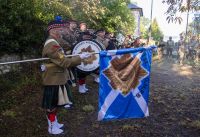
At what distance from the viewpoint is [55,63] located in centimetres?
577

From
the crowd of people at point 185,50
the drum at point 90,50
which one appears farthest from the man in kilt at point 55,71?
the crowd of people at point 185,50

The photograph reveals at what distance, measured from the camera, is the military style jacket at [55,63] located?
18.7ft

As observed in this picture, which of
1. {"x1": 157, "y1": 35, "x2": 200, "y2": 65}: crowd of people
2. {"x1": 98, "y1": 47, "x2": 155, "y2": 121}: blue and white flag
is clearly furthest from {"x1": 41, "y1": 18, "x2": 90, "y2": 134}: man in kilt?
{"x1": 157, "y1": 35, "x2": 200, "y2": 65}: crowd of people

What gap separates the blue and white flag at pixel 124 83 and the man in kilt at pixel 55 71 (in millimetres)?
505

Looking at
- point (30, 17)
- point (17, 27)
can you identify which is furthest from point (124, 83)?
point (30, 17)

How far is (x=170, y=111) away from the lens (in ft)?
25.4

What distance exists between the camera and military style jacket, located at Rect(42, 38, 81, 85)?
18.7ft

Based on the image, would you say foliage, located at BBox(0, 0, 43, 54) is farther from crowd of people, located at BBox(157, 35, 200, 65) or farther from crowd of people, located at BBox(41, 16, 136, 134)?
crowd of people, located at BBox(157, 35, 200, 65)

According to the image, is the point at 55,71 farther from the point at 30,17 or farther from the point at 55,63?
the point at 30,17

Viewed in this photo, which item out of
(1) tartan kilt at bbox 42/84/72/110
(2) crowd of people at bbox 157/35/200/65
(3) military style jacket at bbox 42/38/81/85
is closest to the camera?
(3) military style jacket at bbox 42/38/81/85

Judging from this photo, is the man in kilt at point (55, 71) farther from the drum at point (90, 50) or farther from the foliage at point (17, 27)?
the foliage at point (17, 27)

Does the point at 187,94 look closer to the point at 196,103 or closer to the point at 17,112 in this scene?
the point at 196,103

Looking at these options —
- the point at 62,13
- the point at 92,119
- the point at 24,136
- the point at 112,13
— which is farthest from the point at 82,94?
the point at 112,13

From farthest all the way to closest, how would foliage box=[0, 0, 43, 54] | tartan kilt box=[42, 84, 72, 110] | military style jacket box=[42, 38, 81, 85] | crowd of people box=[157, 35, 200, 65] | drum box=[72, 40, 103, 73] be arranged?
crowd of people box=[157, 35, 200, 65], foliage box=[0, 0, 43, 54], drum box=[72, 40, 103, 73], tartan kilt box=[42, 84, 72, 110], military style jacket box=[42, 38, 81, 85]
